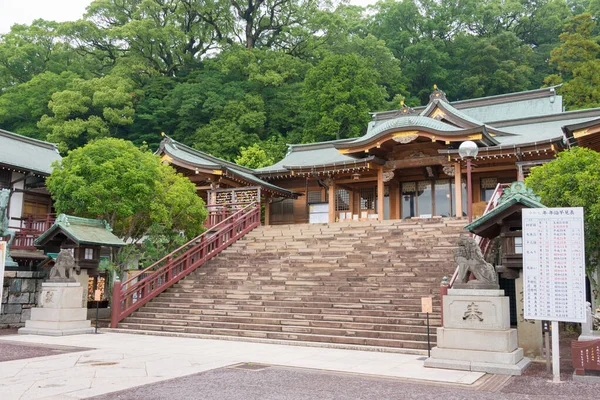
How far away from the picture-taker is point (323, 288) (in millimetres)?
14414

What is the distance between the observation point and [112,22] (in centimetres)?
5034

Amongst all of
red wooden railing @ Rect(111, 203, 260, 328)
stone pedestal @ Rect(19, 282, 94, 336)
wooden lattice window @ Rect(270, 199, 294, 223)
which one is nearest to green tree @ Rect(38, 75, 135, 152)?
wooden lattice window @ Rect(270, 199, 294, 223)

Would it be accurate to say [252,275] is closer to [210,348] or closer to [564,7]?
[210,348]

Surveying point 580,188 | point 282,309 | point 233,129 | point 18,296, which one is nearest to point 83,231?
point 18,296

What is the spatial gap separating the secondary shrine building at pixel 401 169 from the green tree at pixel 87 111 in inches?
655

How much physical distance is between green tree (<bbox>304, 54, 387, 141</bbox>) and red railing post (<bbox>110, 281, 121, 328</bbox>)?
26.7m

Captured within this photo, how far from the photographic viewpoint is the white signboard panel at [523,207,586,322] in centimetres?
774

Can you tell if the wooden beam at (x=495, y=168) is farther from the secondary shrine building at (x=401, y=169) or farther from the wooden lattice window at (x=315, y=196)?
the wooden lattice window at (x=315, y=196)

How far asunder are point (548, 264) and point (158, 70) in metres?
47.3

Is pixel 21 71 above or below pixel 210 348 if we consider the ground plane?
above

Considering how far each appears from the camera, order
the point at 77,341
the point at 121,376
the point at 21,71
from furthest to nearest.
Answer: the point at 21,71
the point at 77,341
the point at 121,376

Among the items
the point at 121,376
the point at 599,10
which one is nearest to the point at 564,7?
the point at 599,10

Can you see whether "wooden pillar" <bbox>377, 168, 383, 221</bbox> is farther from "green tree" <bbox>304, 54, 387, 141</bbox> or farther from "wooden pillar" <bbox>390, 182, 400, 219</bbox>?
"green tree" <bbox>304, 54, 387, 141</bbox>

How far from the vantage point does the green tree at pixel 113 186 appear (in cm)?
1572
